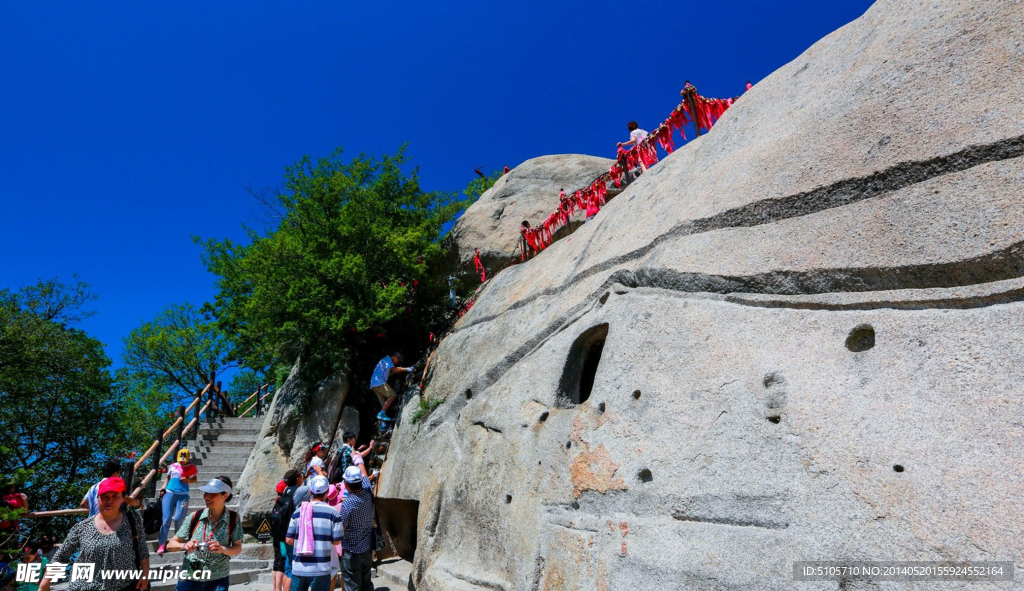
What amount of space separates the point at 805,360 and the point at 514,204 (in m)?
13.4

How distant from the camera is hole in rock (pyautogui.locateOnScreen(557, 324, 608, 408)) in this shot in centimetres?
703

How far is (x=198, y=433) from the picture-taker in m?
15.5

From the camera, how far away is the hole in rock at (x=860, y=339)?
4594 mm

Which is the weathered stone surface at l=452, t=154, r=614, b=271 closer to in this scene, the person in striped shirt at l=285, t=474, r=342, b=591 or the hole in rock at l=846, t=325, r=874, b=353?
the person in striped shirt at l=285, t=474, r=342, b=591

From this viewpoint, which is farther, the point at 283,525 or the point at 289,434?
the point at 289,434

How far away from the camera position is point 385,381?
1305 cm

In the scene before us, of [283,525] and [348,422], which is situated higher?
[348,422]

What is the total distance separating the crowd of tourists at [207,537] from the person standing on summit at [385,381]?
4.26 meters

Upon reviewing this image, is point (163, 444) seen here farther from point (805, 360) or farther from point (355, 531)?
point (805, 360)

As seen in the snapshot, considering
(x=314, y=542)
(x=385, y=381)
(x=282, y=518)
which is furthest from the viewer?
(x=385, y=381)

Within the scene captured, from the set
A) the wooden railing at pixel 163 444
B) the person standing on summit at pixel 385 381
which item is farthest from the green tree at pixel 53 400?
the person standing on summit at pixel 385 381

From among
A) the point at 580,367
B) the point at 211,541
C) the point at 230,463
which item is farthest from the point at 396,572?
the point at 230,463

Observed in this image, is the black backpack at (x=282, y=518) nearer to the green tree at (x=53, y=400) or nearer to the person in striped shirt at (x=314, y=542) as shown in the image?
the person in striped shirt at (x=314, y=542)

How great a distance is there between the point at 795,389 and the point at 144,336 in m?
30.5
